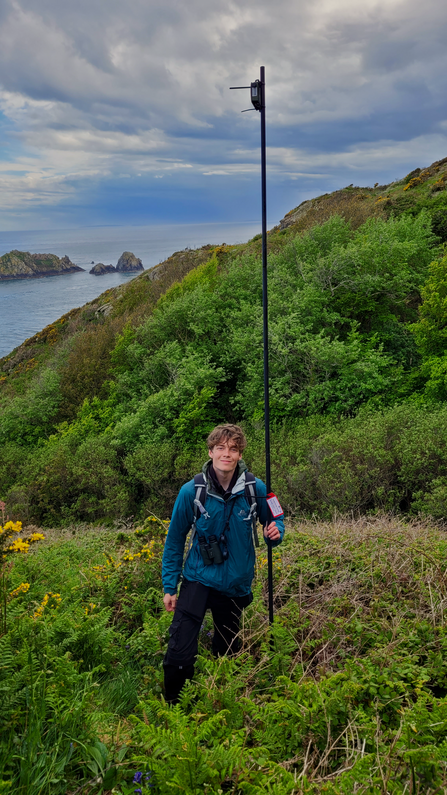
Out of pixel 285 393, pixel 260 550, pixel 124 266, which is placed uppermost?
pixel 124 266

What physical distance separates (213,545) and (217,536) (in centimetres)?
6

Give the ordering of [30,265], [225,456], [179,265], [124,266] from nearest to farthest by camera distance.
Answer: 1. [225,456]
2. [179,265]
3. [124,266]
4. [30,265]

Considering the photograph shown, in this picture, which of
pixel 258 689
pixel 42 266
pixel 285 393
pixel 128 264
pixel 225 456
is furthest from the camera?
pixel 42 266

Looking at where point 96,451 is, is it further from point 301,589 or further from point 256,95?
point 256,95

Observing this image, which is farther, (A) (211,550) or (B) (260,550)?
(B) (260,550)

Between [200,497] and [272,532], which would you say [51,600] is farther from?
[272,532]

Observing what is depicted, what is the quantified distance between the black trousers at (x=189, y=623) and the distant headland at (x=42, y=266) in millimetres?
118502

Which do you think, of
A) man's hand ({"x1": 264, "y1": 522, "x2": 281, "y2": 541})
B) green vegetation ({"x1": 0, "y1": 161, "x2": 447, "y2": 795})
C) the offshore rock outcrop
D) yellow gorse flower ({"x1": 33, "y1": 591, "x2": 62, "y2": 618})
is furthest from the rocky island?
man's hand ({"x1": 264, "y1": 522, "x2": 281, "y2": 541})

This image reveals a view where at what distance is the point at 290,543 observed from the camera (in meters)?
4.81

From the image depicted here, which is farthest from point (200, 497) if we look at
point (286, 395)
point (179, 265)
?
point (179, 265)

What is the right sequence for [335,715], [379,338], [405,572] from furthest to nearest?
[379,338] < [405,572] < [335,715]

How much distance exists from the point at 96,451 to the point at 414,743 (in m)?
17.2

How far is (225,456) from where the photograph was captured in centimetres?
269

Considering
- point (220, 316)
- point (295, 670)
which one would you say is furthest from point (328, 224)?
point (295, 670)
